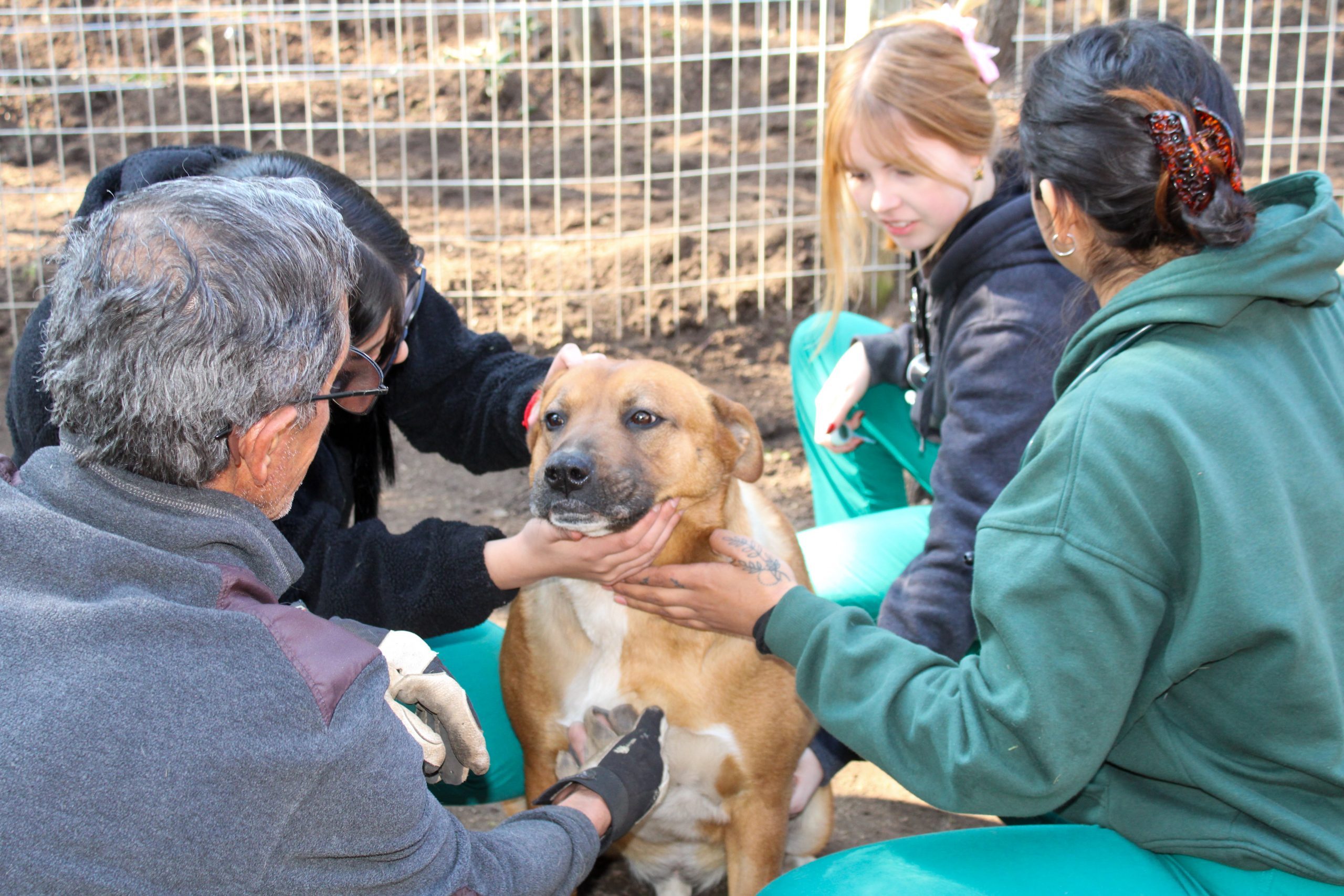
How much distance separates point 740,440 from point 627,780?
90cm

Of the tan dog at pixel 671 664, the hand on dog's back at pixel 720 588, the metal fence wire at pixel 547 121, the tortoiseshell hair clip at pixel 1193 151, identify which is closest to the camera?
the tortoiseshell hair clip at pixel 1193 151

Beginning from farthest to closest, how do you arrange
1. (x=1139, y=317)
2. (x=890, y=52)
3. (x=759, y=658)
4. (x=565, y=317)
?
(x=565, y=317) < (x=890, y=52) < (x=759, y=658) < (x=1139, y=317)

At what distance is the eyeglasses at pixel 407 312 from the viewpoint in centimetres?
262

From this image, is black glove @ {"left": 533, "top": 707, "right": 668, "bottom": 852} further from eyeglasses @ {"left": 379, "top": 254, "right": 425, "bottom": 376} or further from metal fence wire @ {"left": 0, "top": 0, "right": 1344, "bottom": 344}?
metal fence wire @ {"left": 0, "top": 0, "right": 1344, "bottom": 344}

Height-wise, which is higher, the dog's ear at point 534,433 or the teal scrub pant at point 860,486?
the dog's ear at point 534,433

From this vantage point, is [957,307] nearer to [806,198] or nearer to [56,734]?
[56,734]

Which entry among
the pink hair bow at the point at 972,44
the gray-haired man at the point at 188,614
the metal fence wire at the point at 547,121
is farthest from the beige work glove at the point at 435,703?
the metal fence wire at the point at 547,121

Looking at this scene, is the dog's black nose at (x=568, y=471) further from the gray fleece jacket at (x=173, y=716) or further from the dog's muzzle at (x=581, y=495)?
the gray fleece jacket at (x=173, y=716)

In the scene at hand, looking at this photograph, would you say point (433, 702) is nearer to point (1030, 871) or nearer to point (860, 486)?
point (1030, 871)

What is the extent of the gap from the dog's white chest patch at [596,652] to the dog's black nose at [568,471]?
1.28 feet

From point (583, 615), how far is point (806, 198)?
410 centimetres

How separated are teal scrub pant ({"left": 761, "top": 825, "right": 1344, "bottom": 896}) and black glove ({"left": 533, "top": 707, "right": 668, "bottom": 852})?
0.34 m

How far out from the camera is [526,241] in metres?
5.94

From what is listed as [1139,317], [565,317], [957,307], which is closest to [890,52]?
[957,307]
